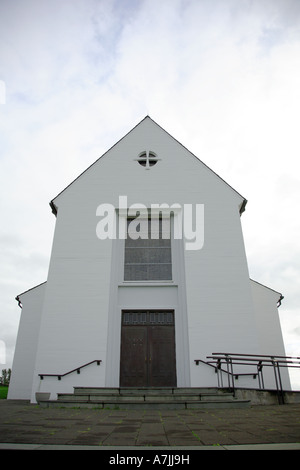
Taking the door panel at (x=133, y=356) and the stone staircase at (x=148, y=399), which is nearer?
the stone staircase at (x=148, y=399)

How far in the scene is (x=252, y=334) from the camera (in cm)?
1005

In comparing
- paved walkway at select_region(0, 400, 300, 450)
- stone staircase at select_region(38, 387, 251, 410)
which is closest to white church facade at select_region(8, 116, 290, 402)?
stone staircase at select_region(38, 387, 251, 410)

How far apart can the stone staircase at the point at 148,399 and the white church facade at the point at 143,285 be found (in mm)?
1788

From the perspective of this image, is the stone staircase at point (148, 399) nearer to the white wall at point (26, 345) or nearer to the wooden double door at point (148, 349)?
the wooden double door at point (148, 349)

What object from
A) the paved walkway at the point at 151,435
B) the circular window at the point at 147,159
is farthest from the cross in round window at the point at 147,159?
the paved walkway at the point at 151,435

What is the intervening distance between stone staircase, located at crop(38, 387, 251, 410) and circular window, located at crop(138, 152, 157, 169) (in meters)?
8.32

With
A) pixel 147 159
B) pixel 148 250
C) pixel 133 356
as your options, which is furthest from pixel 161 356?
pixel 147 159

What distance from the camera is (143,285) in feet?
36.8

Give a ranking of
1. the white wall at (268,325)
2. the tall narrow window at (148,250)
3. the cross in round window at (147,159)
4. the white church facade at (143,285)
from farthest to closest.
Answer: the cross in round window at (147,159) → the tall narrow window at (148,250) → the white wall at (268,325) → the white church facade at (143,285)

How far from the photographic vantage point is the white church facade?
9.98 meters

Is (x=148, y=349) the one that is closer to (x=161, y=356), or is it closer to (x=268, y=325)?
(x=161, y=356)

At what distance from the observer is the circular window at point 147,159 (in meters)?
13.0

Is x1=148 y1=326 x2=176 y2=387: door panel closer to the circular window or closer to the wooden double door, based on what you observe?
the wooden double door
